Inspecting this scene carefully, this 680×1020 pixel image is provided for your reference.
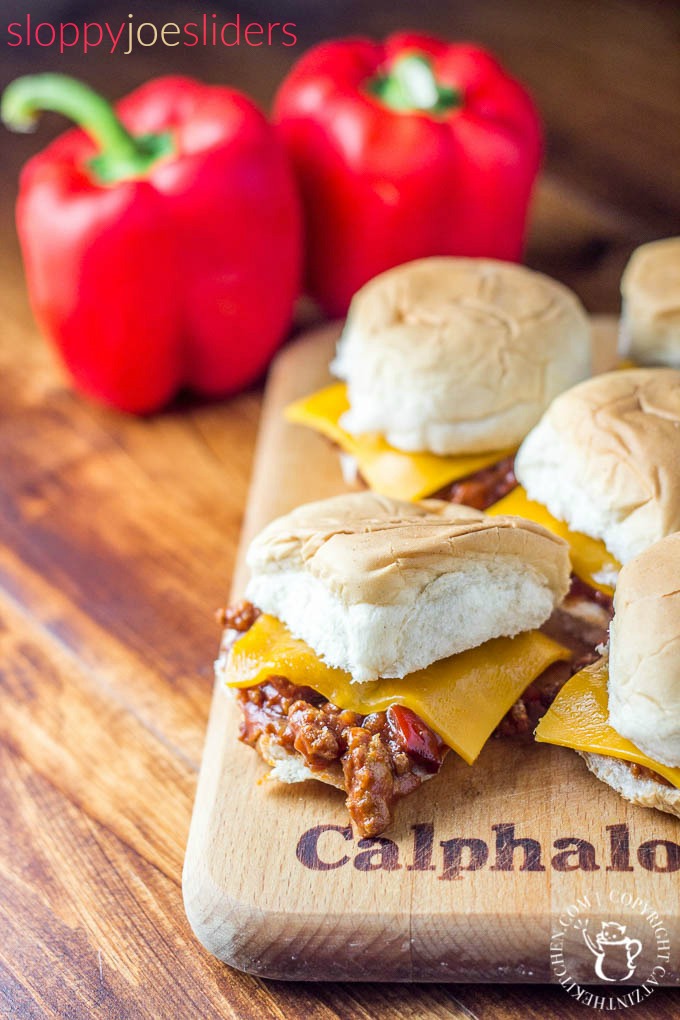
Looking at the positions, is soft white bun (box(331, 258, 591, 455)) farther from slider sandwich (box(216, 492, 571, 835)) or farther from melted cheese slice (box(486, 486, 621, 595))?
slider sandwich (box(216, 492, 571, 835))

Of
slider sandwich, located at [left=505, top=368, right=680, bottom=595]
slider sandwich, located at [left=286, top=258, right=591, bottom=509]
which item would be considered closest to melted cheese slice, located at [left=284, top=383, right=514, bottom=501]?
slider sandwich, located at [left=286, top=258, right=591, bottom=509]

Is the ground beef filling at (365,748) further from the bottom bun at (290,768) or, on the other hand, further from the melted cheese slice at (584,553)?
the melted cheese slice at (584,553)

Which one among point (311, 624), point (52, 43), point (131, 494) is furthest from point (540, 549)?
point (52, 43)

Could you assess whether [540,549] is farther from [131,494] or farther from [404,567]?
[131,494]

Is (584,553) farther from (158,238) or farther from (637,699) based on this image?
(158,238)

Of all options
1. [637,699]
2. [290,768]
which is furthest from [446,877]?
[637,699]

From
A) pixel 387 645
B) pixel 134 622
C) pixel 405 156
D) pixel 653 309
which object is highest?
pixel 405 156
